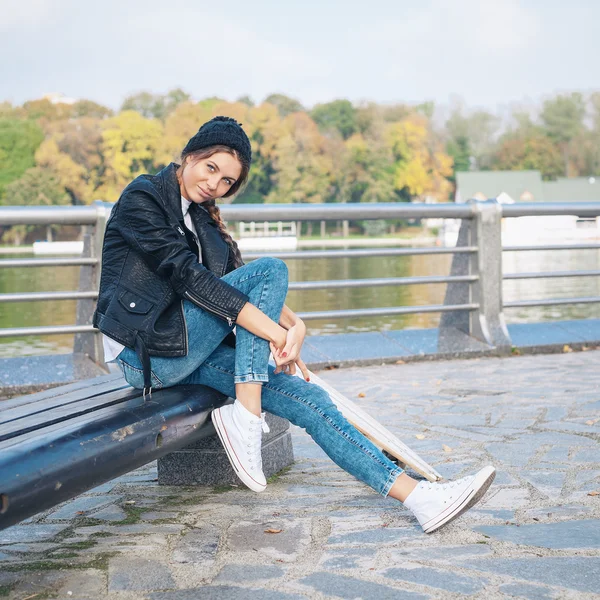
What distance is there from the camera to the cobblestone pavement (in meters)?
2.52

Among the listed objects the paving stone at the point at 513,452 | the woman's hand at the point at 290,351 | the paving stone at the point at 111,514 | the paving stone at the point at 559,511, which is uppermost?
the woman's hand at the point at 290,351

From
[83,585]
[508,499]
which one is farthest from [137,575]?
[508,499]

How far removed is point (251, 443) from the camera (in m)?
3.14

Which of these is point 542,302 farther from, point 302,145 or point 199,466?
point 302,145

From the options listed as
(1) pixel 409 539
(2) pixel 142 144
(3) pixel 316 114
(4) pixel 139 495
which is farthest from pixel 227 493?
(3) pixel 316 114

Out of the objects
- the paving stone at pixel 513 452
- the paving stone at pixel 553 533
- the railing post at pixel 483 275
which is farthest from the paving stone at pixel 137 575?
the railing post at pixel 483 275

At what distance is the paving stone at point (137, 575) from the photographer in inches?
100

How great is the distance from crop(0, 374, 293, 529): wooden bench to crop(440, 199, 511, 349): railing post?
13.3 ft

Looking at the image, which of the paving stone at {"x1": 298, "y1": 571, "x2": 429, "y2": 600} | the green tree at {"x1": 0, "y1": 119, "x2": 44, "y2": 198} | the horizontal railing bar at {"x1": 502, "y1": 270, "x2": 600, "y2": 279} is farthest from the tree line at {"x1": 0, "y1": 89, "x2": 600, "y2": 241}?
the paving stone at {"x1": 298, "y1": 571, "x2": 429, "y2": 600}

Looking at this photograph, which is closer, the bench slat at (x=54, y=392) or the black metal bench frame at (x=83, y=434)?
the black metal bench frame at (x=83, y=434)

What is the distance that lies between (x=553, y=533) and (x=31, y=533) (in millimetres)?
1719

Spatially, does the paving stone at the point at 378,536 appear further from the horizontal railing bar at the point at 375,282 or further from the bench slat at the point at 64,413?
the horizontal railing bar at the point at 375,282

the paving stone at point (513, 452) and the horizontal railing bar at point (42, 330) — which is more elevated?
the horizontal railing bar at point (42, 330)

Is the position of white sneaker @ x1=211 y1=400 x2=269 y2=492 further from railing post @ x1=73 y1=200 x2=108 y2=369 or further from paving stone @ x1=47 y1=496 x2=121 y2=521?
railing post @ x1=73 y1=200 x2=108 y2=369
